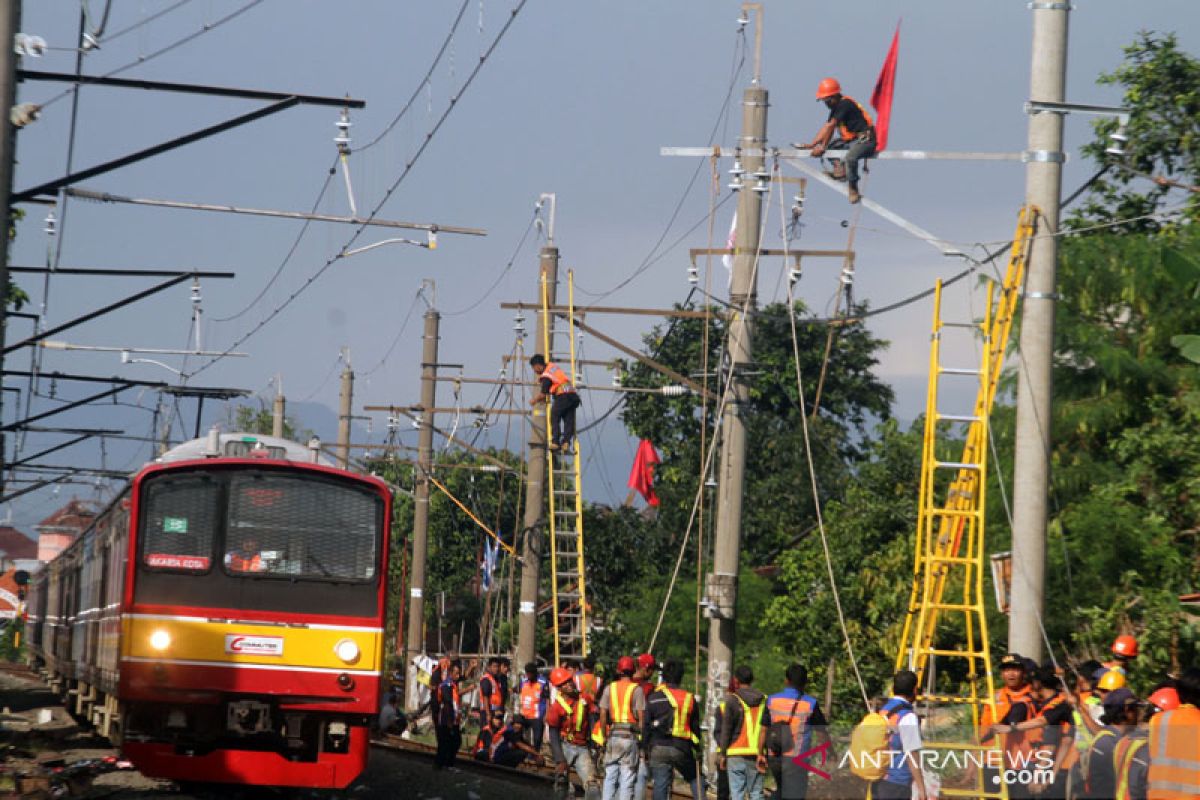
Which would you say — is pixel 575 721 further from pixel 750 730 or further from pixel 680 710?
pixel 750 730

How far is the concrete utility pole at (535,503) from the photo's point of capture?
94.2ft

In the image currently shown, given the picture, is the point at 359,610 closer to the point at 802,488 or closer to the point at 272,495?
the point at 272,495

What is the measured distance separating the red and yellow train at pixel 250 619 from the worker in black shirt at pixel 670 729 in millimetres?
2418

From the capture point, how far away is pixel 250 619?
47.8 feet

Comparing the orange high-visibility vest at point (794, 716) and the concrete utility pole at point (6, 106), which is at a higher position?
the concrete utility pole at point (6, 106)

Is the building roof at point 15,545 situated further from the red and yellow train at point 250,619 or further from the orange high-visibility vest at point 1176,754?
the orange high-visibility vest at point 1176,754

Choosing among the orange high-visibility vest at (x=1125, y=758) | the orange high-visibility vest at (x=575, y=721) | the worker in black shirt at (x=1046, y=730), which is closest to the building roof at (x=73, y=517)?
the orange high-visibility vest at (x=575, y=721)

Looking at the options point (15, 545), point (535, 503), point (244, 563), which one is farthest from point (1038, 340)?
point (15, 545)

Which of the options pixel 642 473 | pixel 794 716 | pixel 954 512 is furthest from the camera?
pixel 642 473

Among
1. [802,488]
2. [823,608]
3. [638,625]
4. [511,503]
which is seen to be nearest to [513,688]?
[823,608]

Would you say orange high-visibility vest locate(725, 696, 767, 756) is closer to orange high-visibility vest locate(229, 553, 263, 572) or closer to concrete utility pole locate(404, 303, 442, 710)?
orange high-visibility vest locate(229, 553, 263, 572)

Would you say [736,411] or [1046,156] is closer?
[1046,156]

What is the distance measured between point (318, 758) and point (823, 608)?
18988mm

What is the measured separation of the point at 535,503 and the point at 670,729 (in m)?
14.9
